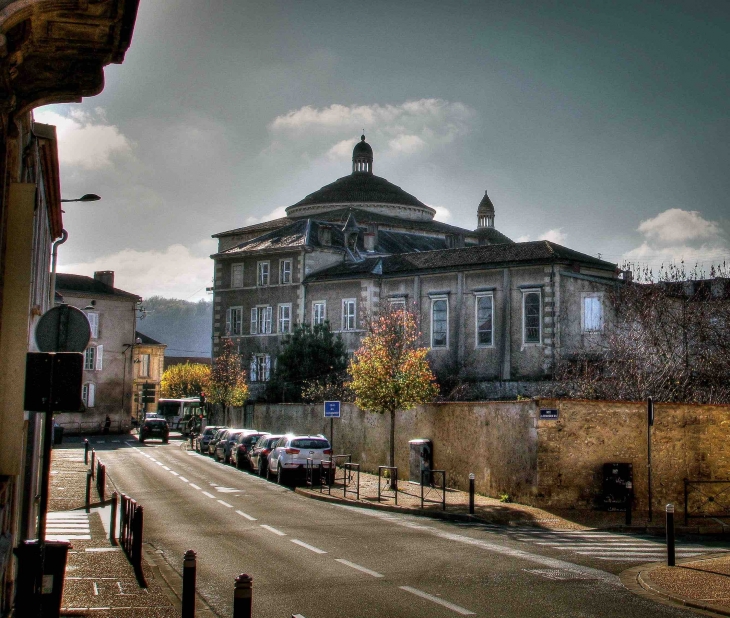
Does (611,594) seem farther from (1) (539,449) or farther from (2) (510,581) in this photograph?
(1) (539,449)

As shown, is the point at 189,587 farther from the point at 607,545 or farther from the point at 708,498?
the point at 708,498

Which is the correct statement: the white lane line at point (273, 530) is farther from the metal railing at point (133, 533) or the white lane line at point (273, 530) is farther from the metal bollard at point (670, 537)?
the metal bollard at point (670, 537)

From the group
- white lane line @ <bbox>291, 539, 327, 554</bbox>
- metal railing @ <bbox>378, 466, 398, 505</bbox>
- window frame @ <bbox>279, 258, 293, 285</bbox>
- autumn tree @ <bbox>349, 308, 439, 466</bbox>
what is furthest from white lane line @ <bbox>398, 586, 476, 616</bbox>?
window frame @ <bbox>279, 258, 293, 285</bbox>

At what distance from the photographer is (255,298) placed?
62.9 m

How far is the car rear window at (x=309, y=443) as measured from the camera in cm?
3244

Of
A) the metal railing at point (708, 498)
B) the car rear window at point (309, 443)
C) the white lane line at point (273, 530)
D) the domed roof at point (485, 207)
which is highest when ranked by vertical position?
the domed roof at point (485, 207)

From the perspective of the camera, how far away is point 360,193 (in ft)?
262

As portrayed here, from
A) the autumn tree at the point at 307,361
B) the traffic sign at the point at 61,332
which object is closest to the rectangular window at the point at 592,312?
the autumn tree at the point at 307,361

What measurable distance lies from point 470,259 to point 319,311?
1128 centimetres

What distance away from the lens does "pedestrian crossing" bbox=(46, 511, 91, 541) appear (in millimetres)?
18359

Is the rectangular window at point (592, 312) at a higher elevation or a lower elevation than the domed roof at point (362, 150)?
lower

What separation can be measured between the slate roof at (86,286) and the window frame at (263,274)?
1847cm

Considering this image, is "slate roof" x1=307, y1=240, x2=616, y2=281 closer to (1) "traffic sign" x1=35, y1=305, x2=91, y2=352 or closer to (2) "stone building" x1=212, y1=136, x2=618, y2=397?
(2) "stone building" x1=212, y1=136, x2=618, y2=397

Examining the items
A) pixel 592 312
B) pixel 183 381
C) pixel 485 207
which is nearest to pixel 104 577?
pixel 592 312
